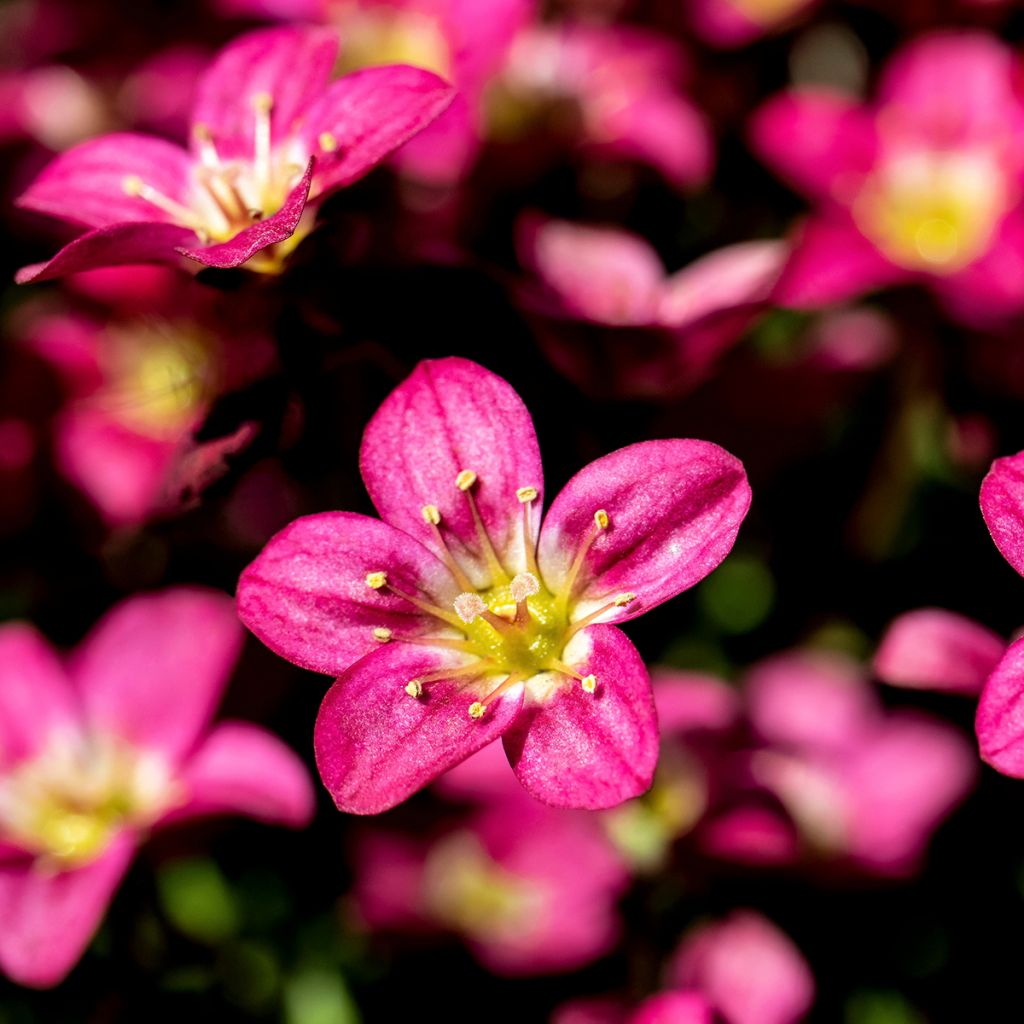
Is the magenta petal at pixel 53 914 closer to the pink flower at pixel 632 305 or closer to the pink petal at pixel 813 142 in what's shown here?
the pink flower at pixel 632 305

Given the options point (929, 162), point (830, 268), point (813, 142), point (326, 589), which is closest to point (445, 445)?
point (326, 589)

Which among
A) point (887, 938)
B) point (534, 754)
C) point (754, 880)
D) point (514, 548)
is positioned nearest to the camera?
point (534, 754)

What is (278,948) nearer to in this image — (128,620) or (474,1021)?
(474,1021)

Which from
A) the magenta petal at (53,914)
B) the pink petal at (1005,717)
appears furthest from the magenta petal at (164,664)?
the pink petal at (1005,717)

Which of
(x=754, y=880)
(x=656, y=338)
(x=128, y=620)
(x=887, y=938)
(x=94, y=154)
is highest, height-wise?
(x=94, y=154)

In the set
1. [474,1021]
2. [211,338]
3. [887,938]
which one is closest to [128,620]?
[211,338]
